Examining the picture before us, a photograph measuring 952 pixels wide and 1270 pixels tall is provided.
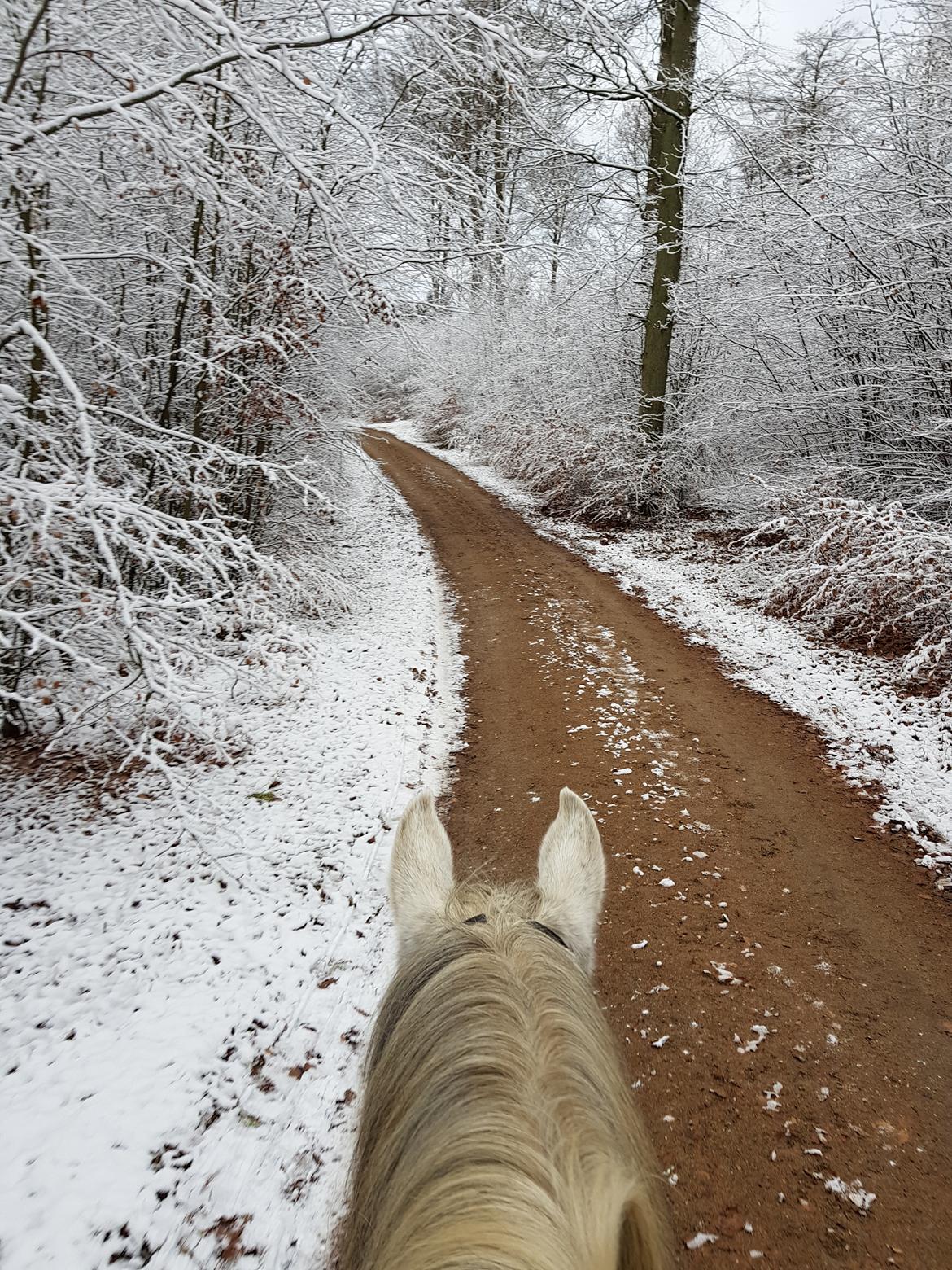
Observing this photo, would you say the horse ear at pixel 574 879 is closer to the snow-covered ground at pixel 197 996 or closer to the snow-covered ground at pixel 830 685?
the snow-covered ground at pixel 197 996

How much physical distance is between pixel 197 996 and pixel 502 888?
2.40m

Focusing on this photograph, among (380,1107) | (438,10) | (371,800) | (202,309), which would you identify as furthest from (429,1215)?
(202,309)

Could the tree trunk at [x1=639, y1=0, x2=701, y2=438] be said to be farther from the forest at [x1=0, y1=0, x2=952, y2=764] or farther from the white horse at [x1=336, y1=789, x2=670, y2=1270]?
the white horse at [x1=336, y1=789, x2=670, y2=1270]

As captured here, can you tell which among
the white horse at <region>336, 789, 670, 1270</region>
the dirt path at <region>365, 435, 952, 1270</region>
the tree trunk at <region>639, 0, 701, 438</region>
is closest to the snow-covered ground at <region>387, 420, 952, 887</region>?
the dirt path at <region>365, 435, 952, 1270</region>

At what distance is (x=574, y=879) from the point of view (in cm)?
177

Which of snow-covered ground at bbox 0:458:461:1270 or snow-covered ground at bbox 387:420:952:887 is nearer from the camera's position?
snow-covered ground at bbox 0:458:461:1270

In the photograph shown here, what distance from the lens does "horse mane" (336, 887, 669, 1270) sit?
31.0 inches

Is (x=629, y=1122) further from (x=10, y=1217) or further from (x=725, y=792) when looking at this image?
(x=725, y=792)

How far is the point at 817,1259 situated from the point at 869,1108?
2.26 feet

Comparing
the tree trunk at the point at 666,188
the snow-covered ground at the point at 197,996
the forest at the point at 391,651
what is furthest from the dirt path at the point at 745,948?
the tree trunk at the point at 666,188

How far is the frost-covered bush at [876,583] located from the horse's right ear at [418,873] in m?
6.06

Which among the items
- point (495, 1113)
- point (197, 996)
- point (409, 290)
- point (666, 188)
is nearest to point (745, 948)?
point (197, 996)

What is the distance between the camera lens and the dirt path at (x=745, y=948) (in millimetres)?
2381

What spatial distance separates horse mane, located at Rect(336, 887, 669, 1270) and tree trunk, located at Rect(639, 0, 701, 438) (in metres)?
12.9
